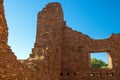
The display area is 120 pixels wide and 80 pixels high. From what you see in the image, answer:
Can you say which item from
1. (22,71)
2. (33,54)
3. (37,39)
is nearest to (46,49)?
(33,54)

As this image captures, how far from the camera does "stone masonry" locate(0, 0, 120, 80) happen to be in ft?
32.0

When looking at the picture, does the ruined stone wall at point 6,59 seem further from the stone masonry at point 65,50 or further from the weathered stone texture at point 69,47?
the weathered stone texture at point 69,47

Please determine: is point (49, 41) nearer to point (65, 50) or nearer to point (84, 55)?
point (65, 50)

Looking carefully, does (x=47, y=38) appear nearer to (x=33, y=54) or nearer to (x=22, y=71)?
(x=33, y=54)

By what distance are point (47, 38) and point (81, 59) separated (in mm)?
3155

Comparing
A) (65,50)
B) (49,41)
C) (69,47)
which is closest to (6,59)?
(49,41)

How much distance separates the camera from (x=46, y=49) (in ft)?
31.9

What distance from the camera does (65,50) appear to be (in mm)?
13078

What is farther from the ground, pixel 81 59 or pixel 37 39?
pixel 37 39

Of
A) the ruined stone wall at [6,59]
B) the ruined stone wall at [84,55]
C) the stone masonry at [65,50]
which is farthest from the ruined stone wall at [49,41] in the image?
the ruined stone wall at [6,59]

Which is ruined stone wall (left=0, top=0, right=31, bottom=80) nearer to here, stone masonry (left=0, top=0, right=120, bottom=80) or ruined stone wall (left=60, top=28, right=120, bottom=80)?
stone masonry (left=0, top=0, right=120, bottom=80)

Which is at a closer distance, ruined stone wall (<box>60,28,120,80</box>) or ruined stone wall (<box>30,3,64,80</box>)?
ruined stone wall (<box>30,3,64,80</box>)

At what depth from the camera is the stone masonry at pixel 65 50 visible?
9.76 m

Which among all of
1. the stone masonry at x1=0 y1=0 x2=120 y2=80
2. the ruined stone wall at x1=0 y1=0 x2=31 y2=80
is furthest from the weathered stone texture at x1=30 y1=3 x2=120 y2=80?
the ruined stone wall at x1=0 y1=0 x2=31 y2=80
